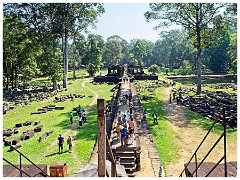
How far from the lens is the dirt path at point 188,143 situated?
11916 millimetres

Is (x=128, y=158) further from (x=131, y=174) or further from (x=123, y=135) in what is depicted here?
(x=123, y=135)

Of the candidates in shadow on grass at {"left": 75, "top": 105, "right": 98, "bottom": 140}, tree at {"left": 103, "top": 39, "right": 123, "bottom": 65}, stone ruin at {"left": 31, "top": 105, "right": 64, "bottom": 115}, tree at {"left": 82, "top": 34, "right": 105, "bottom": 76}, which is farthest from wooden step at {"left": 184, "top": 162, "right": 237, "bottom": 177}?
tree at {"left": 103, "top": 39, "right": 123, "bottom": 65}

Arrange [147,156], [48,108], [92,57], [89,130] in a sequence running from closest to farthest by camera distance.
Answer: [147,156] → [89,130] → [48,108] → [92,57]

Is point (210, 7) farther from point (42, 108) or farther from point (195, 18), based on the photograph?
point (42, 108)

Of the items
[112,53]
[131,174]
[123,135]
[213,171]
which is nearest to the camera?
[213,171]

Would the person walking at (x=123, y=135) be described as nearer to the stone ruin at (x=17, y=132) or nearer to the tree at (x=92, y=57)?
the stone ruin at (x=17, y=132)

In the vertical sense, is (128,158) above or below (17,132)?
above

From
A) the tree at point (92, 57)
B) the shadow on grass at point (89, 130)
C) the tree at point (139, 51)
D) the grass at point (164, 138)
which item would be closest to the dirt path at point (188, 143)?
the grass at point (164, 138)

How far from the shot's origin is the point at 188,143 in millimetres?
14633

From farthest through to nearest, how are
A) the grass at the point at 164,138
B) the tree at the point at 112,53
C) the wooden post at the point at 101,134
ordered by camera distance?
the tree at the point at 112,53
the grass at the point at 164,138
the wooden post at the point at 101,134

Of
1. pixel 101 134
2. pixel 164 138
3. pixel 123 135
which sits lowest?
pixel 164 138

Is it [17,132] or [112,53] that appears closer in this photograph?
[17,132]

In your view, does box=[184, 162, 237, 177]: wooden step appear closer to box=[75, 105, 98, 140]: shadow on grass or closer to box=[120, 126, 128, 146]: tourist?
box=[120, 126, 128, 146]: tourist

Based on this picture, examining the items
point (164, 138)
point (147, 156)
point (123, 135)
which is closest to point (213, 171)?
point (123, 135)
